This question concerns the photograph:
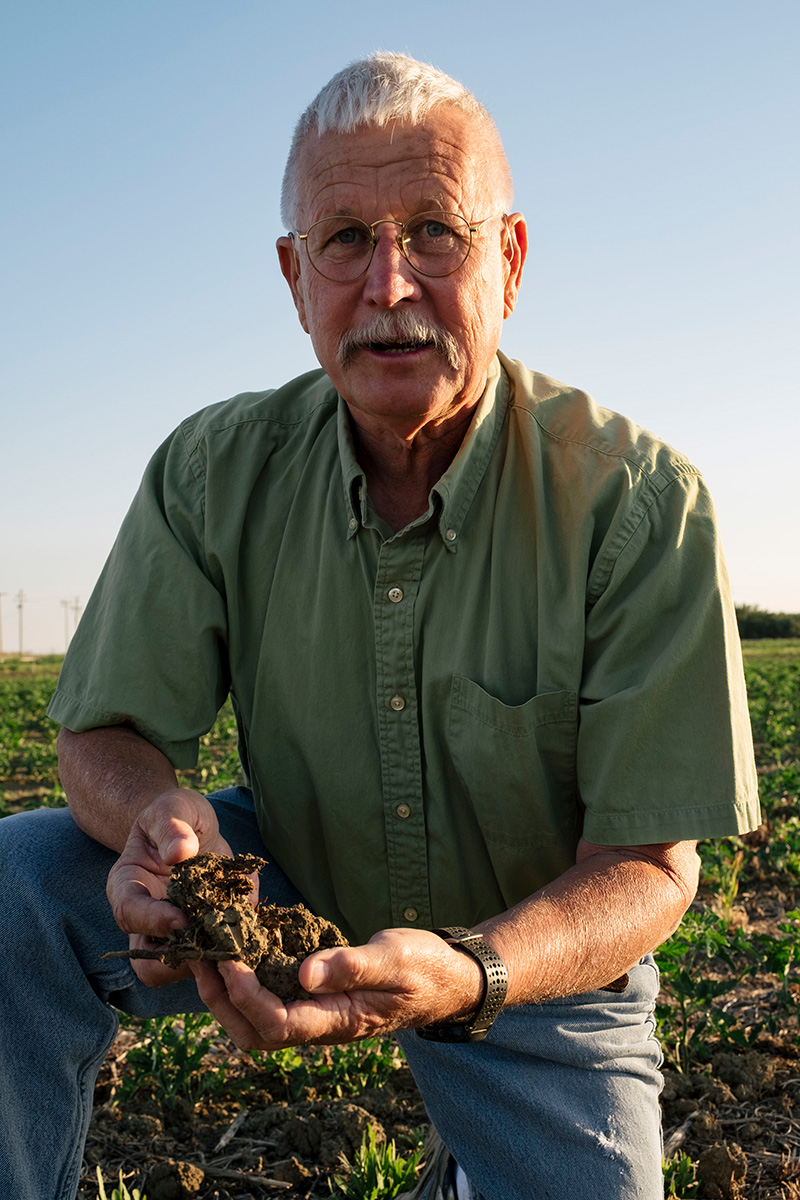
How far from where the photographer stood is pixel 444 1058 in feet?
8.37

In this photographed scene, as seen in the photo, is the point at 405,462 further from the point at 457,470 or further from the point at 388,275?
the point at 388,275

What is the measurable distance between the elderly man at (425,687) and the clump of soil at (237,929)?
0.10 meters

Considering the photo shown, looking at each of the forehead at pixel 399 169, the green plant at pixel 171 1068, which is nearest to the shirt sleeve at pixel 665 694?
the forehead at pixel 399 169

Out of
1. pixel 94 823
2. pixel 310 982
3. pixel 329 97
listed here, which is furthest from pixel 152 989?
pixel 329 97

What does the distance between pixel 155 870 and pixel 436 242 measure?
1.79m

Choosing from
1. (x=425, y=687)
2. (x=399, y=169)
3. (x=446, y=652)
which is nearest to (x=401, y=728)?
(x=425, y=687)

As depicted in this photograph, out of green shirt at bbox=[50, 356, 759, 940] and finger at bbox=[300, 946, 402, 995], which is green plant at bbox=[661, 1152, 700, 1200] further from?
finger at bbox=[300, 946, 402, 995]

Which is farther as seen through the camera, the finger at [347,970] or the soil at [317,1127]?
the soil at [317,1127]

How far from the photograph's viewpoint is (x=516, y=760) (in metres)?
2.61

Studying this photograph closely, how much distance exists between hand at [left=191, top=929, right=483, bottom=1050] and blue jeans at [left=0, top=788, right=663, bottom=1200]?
56 cm

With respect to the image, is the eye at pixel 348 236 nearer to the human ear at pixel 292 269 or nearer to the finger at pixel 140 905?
the human ear at pixel 292 269

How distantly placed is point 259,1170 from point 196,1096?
0.48 meters

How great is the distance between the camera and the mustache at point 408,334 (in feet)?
8.77

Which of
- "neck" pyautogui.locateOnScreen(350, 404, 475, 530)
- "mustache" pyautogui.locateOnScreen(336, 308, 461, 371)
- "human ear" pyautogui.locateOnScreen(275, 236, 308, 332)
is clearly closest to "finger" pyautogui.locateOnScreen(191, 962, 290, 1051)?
"neck" pyautogui.locateOnScreen(350, 404, 475, 530)
